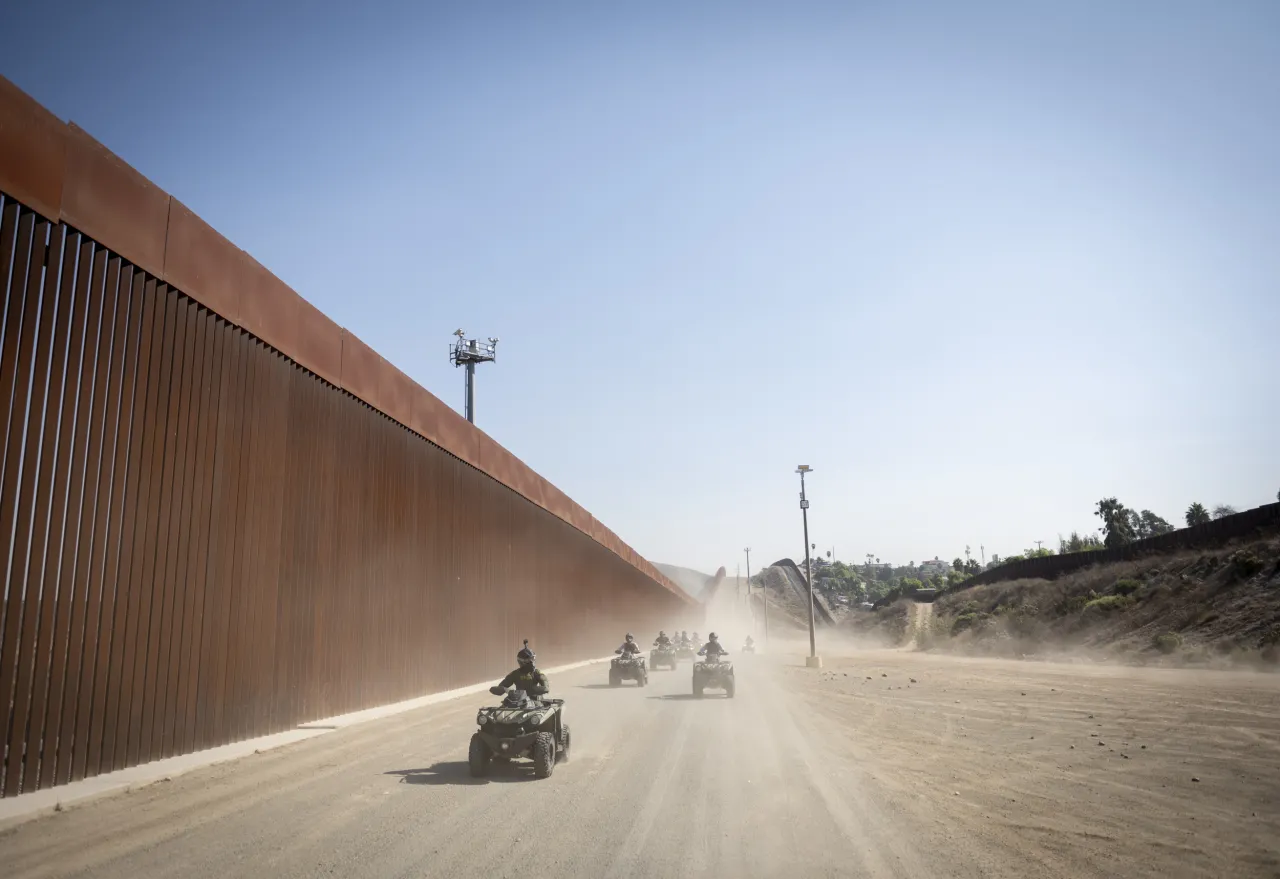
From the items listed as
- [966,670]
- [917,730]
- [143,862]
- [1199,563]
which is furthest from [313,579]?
[1199,563]

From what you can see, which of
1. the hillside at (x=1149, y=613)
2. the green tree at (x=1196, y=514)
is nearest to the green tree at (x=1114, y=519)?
the green tree at (x=1196, y=514)

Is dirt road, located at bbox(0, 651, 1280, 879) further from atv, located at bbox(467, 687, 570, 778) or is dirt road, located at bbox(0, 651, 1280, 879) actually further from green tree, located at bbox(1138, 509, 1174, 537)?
green tree, located at bbox(1138, 509, 1174, 537)

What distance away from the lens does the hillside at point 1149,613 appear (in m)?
31.2

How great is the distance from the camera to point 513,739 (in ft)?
32.7

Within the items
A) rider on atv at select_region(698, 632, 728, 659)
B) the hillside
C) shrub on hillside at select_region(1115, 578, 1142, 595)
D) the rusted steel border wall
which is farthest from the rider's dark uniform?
shrub on hillside at select_region(1115, 578, 1142, 595)

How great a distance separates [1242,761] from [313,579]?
1645 cm

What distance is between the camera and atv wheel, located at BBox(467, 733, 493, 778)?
32.5 feet

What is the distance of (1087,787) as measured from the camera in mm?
9477

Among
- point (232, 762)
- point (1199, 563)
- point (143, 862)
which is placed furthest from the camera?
point (1199, 563)

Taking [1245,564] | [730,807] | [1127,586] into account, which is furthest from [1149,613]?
[730,807]

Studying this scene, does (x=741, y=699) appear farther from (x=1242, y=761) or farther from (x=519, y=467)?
(x=519, y=467)

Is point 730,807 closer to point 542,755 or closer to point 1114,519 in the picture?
point 542,755

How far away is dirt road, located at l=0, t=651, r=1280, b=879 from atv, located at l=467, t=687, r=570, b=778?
0.96ft

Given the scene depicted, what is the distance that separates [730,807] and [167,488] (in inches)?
374
